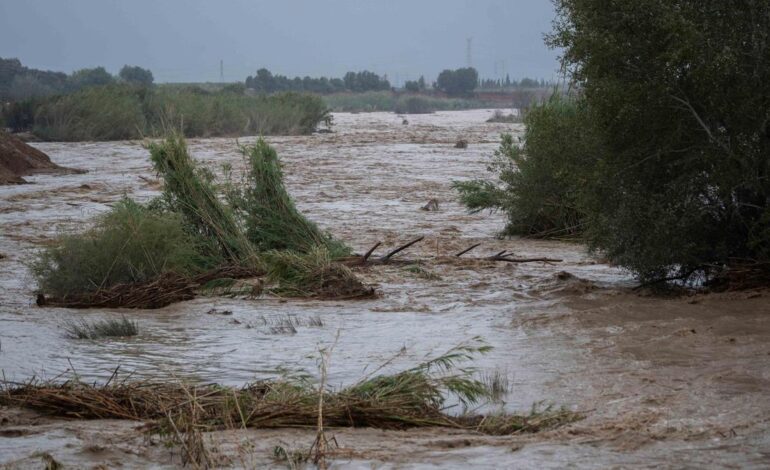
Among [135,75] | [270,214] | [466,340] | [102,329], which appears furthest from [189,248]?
[135,75]

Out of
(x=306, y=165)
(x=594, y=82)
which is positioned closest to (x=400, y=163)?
(x=306, y=165)

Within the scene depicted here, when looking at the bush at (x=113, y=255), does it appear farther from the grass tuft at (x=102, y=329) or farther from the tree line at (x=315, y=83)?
the tree line at (x=315, y=83)

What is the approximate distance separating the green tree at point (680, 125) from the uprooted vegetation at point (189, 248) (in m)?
3.17

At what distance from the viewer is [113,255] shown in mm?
12906

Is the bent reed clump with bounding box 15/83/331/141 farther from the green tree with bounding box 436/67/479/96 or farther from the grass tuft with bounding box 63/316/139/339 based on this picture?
the green tree with bounding box 436/67/479/96

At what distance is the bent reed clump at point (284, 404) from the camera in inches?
269

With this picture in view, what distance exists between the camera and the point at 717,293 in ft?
37.2

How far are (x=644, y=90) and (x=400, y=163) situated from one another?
22.3 meters

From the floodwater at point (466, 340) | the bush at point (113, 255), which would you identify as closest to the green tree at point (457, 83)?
the floodwater at point (466, 340)

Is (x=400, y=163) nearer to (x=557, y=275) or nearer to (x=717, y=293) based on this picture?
(x=557, y=275)

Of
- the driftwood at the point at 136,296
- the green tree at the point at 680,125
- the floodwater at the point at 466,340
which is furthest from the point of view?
the driftwood at the point at 136,296

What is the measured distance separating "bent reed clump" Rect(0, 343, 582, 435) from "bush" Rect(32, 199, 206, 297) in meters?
5.14

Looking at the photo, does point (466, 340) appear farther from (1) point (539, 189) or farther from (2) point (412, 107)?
(2) point (412, 107)

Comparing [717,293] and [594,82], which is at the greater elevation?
[594,82]
